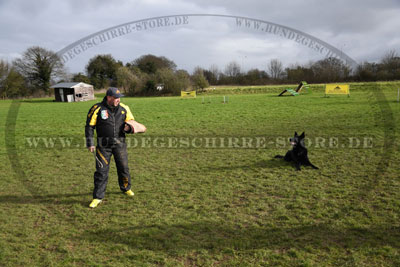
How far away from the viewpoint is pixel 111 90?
4180mm

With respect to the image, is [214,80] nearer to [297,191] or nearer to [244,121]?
[244,121]

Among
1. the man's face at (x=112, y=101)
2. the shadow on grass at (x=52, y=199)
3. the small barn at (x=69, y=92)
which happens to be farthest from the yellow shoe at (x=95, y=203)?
the small barn at (x=69, y=92)

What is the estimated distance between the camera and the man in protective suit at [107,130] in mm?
4211

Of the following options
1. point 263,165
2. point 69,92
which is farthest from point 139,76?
point 263,165

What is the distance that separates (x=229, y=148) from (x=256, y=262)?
545 centimetres

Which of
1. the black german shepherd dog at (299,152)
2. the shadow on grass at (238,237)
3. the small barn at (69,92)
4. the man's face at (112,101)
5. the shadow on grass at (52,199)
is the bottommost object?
the shadow on grass at (238,237)

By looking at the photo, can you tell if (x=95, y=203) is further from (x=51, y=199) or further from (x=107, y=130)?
(x=107, y=130)

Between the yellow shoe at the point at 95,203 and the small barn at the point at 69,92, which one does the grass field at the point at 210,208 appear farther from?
the small barn at the point at 69,92

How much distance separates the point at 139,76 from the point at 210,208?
166 feet

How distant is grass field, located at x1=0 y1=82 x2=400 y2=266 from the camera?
9.95ft

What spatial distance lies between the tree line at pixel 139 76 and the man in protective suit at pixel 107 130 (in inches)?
1467

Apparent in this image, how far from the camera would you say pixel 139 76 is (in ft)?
168

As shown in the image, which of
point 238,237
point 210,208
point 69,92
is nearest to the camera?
point 238,237

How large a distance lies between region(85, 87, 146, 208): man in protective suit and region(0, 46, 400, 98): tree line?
37.3 metres
